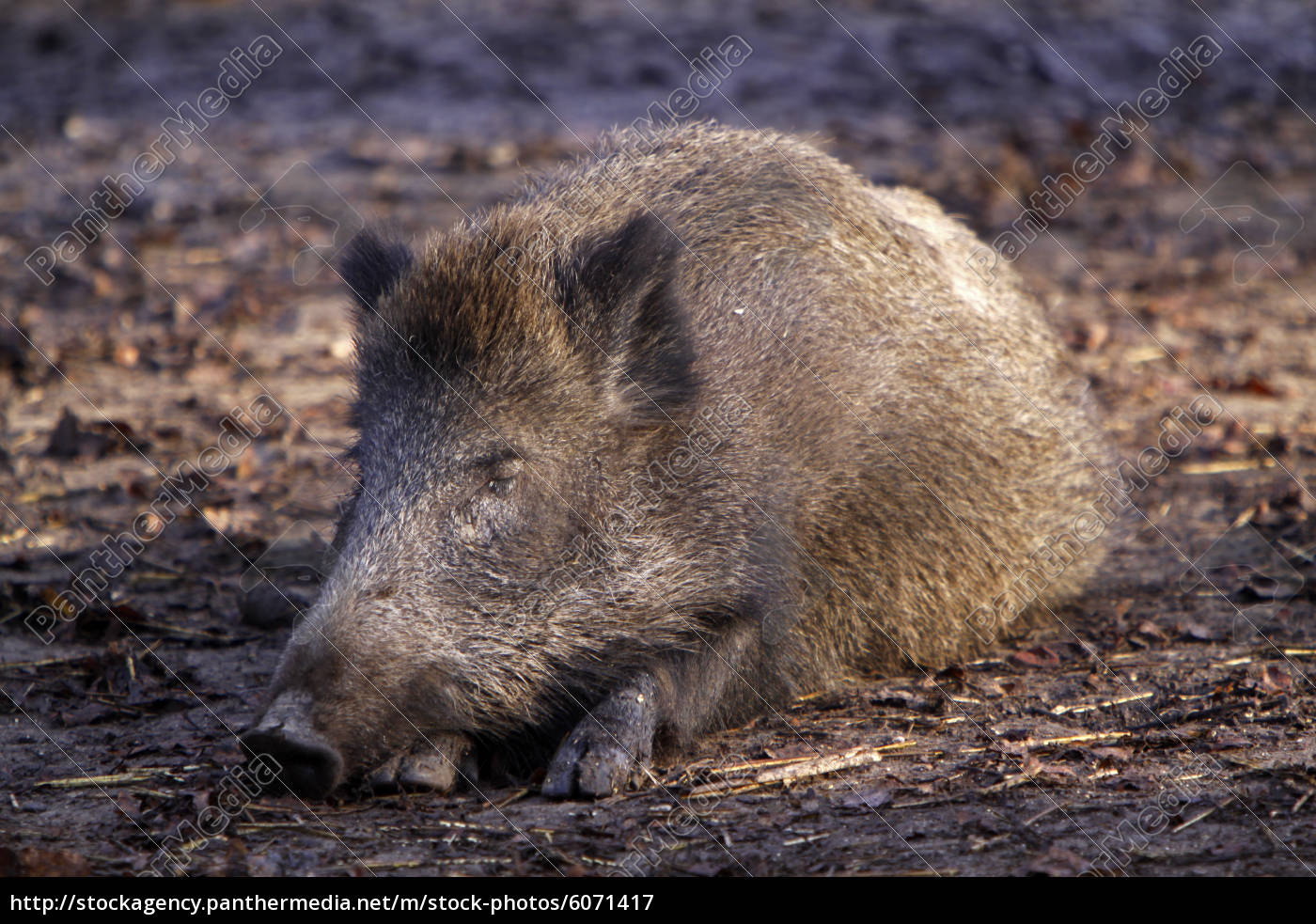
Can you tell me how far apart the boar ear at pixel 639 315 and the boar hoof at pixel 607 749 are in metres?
0.91

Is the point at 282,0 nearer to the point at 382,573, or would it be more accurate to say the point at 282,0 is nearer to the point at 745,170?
the point at 745,170

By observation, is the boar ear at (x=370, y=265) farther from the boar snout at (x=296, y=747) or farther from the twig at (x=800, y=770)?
the twig at (x=800, y=770)

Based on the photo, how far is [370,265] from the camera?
4.76 m

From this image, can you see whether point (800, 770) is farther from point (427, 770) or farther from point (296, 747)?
point (296, 747)

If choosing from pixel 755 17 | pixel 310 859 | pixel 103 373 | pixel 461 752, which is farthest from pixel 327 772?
pixel 755 17

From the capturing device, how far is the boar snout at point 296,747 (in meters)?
3.43

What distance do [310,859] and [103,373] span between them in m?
5.81

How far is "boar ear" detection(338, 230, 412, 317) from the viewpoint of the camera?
472 cm

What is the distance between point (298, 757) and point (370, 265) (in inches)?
76.5

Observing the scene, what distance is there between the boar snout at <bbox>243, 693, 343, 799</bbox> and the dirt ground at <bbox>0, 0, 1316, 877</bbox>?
0.13 m

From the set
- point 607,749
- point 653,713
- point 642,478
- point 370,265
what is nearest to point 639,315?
point 642,478

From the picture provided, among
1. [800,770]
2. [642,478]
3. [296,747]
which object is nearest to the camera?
[296,747]

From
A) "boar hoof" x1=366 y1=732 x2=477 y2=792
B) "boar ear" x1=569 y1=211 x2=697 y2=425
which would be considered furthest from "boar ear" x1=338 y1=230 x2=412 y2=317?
"boar hoof" x1=366 y1=732 x2=477 y2=792

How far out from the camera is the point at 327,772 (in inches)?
138
